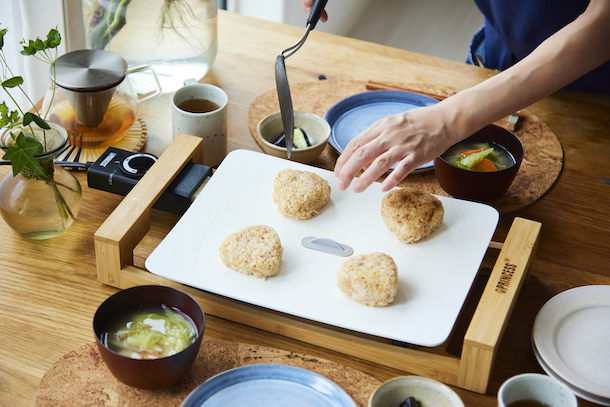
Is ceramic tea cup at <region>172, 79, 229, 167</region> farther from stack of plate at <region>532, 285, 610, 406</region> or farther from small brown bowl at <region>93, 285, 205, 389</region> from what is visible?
stack of plate at <region>532, 285, 610, 406</region>

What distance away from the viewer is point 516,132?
1.54 m

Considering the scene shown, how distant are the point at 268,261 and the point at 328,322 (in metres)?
0.15

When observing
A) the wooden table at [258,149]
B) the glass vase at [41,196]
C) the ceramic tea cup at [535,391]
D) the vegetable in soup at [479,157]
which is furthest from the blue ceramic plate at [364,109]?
the ceramic tea cup at [535,391]

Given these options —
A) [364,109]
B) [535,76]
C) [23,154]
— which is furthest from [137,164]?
[535,76]

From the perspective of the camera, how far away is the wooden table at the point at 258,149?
0.96 meters

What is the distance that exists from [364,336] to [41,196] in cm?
68

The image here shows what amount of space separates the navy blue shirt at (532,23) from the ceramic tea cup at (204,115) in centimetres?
95

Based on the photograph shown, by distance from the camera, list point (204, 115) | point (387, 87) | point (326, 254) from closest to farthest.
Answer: point (326, 254) < point (204, 115) < point (387, 87)

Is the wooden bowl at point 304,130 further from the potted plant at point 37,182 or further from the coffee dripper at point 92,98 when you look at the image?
the potted plant at point 37,182

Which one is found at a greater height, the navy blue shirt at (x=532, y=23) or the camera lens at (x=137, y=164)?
the navy blue shirt at (x=532, y=23)

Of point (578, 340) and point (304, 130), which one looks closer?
point (578, 340)

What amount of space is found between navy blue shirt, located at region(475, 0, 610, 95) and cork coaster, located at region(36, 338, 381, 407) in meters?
1.25

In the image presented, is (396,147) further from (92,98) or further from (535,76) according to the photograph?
(92,98)

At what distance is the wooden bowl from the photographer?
1.31 m
